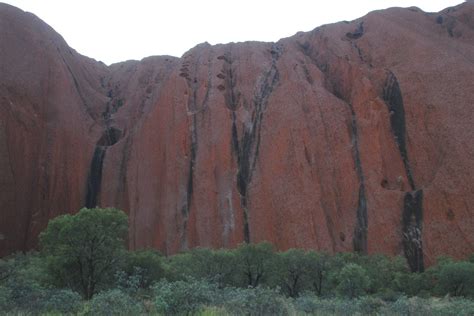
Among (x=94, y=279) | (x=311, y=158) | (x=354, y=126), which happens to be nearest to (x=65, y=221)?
(x=94, y=279)

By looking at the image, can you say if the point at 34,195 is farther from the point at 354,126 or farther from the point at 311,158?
the point at 354,126

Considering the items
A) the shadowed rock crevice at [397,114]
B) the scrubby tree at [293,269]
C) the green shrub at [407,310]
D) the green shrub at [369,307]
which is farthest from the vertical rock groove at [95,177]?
the green shrub at [407,310]

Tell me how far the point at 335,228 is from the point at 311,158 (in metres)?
6.39

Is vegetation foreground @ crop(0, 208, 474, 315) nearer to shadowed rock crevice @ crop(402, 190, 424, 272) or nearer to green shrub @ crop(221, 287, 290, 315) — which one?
green shrub @ crop(221, 287, 290, 315)

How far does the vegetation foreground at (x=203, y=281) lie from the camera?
1173 cm

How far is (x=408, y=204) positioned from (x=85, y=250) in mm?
23164

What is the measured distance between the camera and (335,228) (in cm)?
3684

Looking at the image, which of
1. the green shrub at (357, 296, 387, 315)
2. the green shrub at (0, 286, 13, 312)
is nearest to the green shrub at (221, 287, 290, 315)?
the green shrub at (357, 296, 387, 315)

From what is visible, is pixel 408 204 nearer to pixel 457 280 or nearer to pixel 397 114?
pixel 397 114

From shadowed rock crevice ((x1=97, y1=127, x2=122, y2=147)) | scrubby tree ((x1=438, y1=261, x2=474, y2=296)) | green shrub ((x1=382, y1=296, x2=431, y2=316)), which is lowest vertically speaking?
scrubby tree ((x1=438, y1=261, x2=474, y2=296))

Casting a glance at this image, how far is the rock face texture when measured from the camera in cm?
3644

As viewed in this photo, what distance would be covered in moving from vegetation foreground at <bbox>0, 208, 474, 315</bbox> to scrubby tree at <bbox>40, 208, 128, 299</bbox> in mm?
41

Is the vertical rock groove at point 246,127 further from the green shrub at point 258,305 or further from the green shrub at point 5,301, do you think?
the green shrub at point 5,301

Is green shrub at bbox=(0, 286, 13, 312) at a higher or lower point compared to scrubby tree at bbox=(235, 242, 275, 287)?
higher
